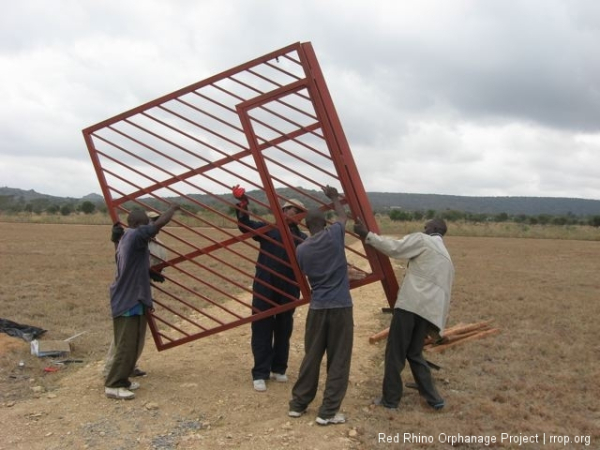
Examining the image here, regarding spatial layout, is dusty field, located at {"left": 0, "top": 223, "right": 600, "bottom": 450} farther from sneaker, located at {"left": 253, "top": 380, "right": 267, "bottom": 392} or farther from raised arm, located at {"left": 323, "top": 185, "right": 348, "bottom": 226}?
raised arm, located at {"left": 323, "top": 185, "right": 348, "bottom": 226}

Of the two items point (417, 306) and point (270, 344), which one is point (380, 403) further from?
point (270, 344)

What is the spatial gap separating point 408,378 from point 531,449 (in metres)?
1.93

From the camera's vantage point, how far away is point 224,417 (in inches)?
206

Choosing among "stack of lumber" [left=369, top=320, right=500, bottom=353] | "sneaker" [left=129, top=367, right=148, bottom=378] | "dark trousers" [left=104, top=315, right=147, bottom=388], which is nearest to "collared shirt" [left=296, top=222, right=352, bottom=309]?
"dark trousers" [left=104, top=315, right=147, bottom=388]

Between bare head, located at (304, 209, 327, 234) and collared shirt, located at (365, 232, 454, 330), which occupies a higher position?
bare head, located at (304, 209, 327, 234)

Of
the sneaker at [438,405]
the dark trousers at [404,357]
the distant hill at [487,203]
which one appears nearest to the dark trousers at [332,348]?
the dark trousers at [404,357]

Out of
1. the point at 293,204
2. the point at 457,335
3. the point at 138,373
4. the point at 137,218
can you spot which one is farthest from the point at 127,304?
the point at 457,335

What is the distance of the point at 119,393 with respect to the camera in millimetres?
5570

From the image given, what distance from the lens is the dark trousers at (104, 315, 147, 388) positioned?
557 cm

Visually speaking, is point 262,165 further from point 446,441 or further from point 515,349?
point 515,349

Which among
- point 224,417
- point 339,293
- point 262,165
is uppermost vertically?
point 262,165

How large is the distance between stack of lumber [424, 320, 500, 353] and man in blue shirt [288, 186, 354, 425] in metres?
2.72

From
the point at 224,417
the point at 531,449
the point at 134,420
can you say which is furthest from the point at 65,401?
the point at 531,449

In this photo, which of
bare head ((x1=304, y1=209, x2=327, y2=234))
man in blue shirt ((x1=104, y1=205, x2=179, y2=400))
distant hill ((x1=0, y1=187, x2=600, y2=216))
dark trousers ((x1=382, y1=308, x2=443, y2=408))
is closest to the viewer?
bare head ((x1=304, y1=209, x2=327, y2=234))
